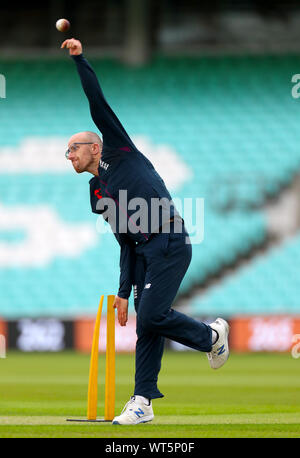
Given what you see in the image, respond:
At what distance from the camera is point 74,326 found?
50.2ft

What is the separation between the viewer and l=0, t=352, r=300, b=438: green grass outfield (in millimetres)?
5328

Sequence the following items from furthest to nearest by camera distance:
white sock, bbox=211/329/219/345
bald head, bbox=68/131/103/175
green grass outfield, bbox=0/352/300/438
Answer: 1. white sock, bbox=211/329/219/345
2. bald head, bbox=68/131/103/175
3. green grass outfield, bbox=0/352/300/438

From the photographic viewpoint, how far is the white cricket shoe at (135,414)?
562 centimetres

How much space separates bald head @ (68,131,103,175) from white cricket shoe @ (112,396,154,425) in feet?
5.01

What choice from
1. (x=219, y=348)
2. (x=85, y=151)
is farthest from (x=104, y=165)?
(x=219, y=348)

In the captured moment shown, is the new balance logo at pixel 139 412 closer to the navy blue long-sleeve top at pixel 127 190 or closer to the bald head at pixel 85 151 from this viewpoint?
the navy blue long-sleeve top at pixel 127 190

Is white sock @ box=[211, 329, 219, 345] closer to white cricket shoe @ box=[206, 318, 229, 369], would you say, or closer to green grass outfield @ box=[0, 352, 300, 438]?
white cricket shoe @ box=[206, 318, 229, 369]

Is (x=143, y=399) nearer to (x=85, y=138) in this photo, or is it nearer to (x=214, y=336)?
(x=214, y=336)

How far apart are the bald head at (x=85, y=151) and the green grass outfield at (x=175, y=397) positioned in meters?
1.68

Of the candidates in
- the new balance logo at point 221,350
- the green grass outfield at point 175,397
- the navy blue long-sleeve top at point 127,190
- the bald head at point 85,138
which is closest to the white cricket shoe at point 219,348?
the new balance logo at point 221,350

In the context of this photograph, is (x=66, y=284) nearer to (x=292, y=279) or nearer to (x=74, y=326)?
(x=74, y=326)

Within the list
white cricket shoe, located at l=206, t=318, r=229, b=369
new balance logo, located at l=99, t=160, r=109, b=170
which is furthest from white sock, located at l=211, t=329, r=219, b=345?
new balance logo, located at l=99, t=160, r=109, b=170
